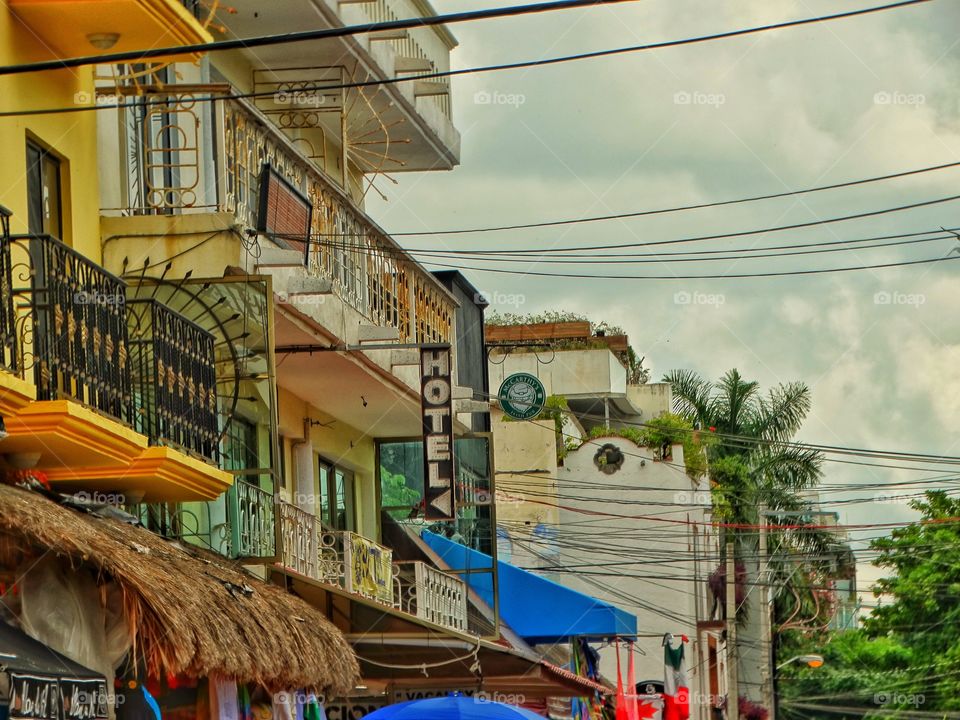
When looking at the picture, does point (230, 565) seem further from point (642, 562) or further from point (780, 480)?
point (780, 480)

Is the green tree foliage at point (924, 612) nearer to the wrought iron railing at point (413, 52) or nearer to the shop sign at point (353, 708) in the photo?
the wrought iron railing at point (413, 52)

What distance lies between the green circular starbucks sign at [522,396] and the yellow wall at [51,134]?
705 inches

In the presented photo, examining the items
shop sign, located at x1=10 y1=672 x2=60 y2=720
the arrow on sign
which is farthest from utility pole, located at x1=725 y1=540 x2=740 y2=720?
shop sign, located at x1=10 y1=672 x2=60 y2=720

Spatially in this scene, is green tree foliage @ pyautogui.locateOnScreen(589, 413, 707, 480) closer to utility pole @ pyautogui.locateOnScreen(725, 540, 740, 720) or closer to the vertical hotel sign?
utility pole @ pyautogui.locateOnScreen(725, 540, 740, 720)

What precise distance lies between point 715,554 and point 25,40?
33.9 metres

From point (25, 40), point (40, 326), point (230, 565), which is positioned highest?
point (25, 40)

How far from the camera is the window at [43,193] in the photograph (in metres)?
13.1

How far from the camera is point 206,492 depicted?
13.1 m

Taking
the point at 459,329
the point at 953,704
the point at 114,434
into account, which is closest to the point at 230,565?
the point at 114,434

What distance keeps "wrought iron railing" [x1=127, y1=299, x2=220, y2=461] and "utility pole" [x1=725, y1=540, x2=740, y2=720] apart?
91.6 ft

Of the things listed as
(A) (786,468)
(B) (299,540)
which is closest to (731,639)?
(A) (786,468)

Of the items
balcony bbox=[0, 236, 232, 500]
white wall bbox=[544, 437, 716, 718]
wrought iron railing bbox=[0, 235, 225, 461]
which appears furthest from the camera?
white wall bbox=[544, 437, 716, 718]

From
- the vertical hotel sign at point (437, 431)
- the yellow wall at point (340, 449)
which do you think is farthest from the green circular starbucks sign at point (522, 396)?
the vertical hotel sign at point (437, 431)

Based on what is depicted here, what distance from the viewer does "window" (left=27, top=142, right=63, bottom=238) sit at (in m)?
13.1
